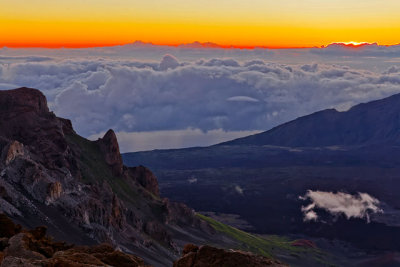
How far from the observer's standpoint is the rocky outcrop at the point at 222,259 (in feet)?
103

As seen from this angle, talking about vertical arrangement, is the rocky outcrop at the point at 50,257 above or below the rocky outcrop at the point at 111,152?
above

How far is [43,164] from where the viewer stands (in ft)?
496

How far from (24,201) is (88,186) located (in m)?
33.7

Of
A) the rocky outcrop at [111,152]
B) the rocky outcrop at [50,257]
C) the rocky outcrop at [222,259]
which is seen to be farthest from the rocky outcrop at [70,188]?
the rocky outcrop at [222,259]

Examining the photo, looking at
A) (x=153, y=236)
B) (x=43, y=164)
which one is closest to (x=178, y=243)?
(x=153, y=236)

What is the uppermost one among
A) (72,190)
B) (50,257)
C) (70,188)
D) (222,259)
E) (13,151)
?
(222,259)

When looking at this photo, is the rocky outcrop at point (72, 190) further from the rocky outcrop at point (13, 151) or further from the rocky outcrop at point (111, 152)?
the rocky outcrop at point (13, 151)

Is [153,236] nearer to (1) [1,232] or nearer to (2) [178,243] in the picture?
(2) [178,243]

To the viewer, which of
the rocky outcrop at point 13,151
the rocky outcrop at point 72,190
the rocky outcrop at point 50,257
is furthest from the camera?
the rocky outcrop at point 13,151

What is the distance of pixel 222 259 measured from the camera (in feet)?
106

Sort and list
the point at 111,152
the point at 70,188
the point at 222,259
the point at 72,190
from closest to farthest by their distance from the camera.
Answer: the point at 222,259 < the point at 72,190 < the point at 70,188 < the point at 111,152

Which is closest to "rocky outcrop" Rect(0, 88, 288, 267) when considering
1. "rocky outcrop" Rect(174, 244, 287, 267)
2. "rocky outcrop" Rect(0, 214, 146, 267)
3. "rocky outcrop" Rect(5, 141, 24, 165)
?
"rocky outcrop" Rect(5, 141, 24, 165)

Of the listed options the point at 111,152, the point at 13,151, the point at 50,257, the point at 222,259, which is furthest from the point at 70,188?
the point at 222,259

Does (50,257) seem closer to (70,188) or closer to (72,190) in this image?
(72,190)
